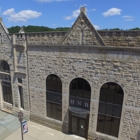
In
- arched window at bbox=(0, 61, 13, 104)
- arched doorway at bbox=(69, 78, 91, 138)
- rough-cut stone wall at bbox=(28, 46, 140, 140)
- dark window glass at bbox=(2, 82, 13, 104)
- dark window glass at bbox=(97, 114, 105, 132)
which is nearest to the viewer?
rough-cut stone wall at bbox=(28, 46, 140, 140)

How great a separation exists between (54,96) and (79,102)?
2661 mm

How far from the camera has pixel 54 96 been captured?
1281 cm

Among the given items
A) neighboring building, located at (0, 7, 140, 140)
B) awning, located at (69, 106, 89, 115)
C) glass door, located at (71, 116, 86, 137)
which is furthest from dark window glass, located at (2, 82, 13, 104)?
glass door, located at (71, 116, 86, 137)

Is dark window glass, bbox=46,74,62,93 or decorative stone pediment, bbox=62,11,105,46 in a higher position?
decorative stone pediment, bbox=62,11,105,46

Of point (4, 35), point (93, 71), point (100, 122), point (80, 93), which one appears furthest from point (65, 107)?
point (4, 35)

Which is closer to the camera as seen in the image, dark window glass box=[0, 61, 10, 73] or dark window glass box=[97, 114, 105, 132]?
dark window glass box=[97, 114, 105, 132]

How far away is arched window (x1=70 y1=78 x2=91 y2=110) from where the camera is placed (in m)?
11.2

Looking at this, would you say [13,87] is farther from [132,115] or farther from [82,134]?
[132,115]

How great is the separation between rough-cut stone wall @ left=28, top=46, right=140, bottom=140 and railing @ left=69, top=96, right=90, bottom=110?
0.39m

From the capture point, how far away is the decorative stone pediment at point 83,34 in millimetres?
9625

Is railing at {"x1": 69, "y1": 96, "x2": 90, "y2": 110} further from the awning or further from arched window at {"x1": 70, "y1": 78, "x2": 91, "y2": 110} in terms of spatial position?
the awning

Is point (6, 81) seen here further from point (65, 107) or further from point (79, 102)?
point (79, 102)

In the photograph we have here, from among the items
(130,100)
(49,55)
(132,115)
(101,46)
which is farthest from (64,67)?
(132,115)

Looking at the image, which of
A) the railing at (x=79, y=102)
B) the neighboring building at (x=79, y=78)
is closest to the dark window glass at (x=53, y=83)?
the neighboring building at (x=79, y=78)
